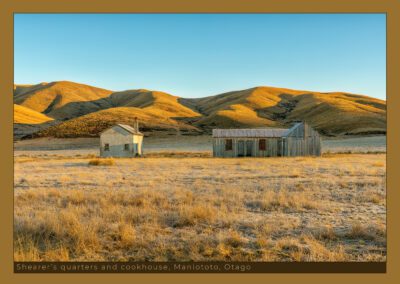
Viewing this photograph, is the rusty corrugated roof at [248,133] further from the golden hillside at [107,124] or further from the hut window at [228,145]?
the golden hillside at [107,124]

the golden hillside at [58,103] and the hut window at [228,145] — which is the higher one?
the golden hillside at [58,103]

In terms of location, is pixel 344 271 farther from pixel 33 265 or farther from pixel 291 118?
pixel 291 118

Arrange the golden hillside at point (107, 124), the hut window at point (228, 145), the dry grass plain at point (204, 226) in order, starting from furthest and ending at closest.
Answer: the golden hillside at point (107, 124) → the hut window at point (228, 145) → the dry grass plain at point (204, 226)

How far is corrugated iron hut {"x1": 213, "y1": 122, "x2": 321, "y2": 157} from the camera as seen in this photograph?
3578 cm

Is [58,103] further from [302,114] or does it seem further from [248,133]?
[248,133]

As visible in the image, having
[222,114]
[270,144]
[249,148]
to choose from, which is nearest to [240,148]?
[249,148]

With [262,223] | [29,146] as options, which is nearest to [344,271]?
[262,223]

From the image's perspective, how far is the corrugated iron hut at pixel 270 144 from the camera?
117ft

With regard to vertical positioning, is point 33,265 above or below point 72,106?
below

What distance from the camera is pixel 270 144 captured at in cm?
3597

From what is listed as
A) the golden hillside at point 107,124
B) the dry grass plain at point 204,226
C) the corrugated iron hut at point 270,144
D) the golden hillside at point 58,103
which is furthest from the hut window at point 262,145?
the golden hillside at point 58,103

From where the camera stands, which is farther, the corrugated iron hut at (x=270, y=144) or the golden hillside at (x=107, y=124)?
the golden hillside at (x=107, y=124)
